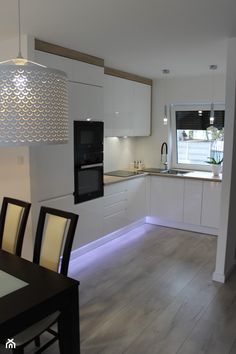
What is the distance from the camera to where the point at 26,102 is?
61.3 inches

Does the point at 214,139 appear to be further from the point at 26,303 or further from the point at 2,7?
the point at 26,303

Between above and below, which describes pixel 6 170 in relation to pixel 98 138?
below

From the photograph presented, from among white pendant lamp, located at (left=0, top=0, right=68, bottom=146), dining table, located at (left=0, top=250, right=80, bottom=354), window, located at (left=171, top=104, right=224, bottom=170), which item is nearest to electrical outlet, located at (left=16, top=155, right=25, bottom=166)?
dining table, located at (left=0, top=250, right=80, bottom=354)

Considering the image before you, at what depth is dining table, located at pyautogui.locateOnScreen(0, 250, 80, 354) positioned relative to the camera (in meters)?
1.60

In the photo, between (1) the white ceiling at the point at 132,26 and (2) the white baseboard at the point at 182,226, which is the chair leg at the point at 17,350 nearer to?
(1) the white ceiling at the point at 132,26

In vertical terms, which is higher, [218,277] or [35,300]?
[35,300]

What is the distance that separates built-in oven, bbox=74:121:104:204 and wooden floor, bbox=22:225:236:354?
851 millimetres

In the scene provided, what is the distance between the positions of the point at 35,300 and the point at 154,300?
5.44 feet

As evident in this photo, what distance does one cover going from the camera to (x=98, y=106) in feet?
13.3

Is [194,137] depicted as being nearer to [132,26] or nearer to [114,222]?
[114,222]

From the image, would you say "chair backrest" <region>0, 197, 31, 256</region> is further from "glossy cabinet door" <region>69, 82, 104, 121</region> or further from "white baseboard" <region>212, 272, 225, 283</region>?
"white baseboard" <region>212, 272, 225, 283</region>

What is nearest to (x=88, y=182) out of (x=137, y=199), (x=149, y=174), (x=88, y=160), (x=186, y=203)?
(x=88, y=160)

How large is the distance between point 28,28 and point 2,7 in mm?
531

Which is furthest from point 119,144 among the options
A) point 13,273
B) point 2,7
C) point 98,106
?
point 13,273
